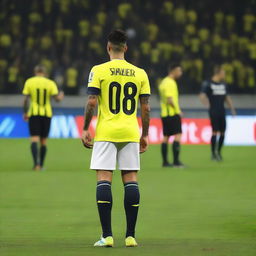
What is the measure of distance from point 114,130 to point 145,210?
3.23m

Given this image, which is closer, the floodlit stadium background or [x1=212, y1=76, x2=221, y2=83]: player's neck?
[x1=212, y1=76, x2=221, y2=83]: player's neck

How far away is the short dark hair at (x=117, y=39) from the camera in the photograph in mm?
7461

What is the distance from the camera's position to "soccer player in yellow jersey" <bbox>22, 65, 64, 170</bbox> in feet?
54.6

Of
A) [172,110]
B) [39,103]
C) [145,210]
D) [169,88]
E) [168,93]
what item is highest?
[169,88]

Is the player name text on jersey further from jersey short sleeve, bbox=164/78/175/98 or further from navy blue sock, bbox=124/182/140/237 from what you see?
jersey short sleeve, bbox=164/78/175/98

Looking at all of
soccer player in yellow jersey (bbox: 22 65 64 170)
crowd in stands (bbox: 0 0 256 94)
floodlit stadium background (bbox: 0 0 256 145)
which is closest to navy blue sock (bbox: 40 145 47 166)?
soccer player in yellow jersey (bbox: 22 65 64 170)

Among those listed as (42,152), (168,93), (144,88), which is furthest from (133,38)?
(144,88)

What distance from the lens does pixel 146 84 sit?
304 inches

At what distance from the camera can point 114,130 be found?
7.56m

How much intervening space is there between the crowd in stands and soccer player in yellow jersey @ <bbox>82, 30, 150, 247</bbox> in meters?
22.1

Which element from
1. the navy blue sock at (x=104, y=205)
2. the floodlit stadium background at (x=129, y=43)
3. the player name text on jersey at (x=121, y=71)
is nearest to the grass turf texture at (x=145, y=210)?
the navy blue sock at (x=104, y=205)

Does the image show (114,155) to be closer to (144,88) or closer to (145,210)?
(144,88)

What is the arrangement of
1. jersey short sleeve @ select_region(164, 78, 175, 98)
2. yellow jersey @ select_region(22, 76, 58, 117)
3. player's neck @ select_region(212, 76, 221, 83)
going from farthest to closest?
player's neck @ select_region(212, 76, 221, 83), jersey short sleeve @ select_region(164, 78, 175, 98), yellow jersey @ select_region(22, 76, 58, 117)

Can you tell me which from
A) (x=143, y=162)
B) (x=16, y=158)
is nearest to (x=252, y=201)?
(x=143, y=162)
